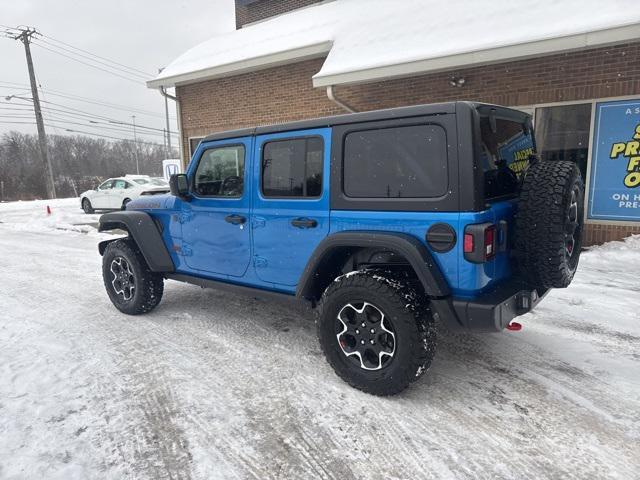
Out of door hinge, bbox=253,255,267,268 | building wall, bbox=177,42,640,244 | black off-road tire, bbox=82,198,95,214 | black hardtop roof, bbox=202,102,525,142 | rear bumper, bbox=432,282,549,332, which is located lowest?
black off-road tire, bbox=82,198,95,214

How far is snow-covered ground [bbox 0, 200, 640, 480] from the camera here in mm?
2209

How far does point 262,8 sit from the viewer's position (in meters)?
13.6

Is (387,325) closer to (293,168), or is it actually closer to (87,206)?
(293,168)

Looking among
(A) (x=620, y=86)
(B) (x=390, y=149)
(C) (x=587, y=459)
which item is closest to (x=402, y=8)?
(A) (x=620, y=86)

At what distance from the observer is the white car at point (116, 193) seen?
643 inches

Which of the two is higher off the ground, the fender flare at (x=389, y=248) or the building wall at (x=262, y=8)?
the building wall at (x=262, y=8)

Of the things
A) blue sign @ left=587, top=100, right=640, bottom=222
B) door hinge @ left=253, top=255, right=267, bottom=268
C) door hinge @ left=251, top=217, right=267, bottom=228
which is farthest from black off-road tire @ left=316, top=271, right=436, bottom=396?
blue sign @ left=587, top=100, right=640, bottom=222

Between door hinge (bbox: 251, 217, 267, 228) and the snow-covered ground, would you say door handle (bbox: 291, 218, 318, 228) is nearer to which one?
door hinge (bbox: 251, 217, 267, 228)

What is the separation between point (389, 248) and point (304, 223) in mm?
750

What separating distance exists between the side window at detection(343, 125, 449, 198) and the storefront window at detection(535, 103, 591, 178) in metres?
5.48

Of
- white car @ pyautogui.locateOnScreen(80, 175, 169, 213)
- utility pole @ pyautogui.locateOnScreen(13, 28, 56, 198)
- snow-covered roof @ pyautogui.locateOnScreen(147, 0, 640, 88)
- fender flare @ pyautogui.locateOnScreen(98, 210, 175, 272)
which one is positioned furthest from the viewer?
utility pole @ pyautogui.locateOnScreen(13, 28, 56, 198)

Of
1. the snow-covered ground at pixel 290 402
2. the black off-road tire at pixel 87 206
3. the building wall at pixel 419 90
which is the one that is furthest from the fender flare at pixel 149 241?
the black off-road tire at pixel 87 206

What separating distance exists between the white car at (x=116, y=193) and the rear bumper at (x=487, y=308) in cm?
1526

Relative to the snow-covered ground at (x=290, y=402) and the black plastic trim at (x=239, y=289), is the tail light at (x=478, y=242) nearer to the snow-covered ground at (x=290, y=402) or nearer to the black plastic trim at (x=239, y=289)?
the snow-covered ground at (x=290, y=402)
